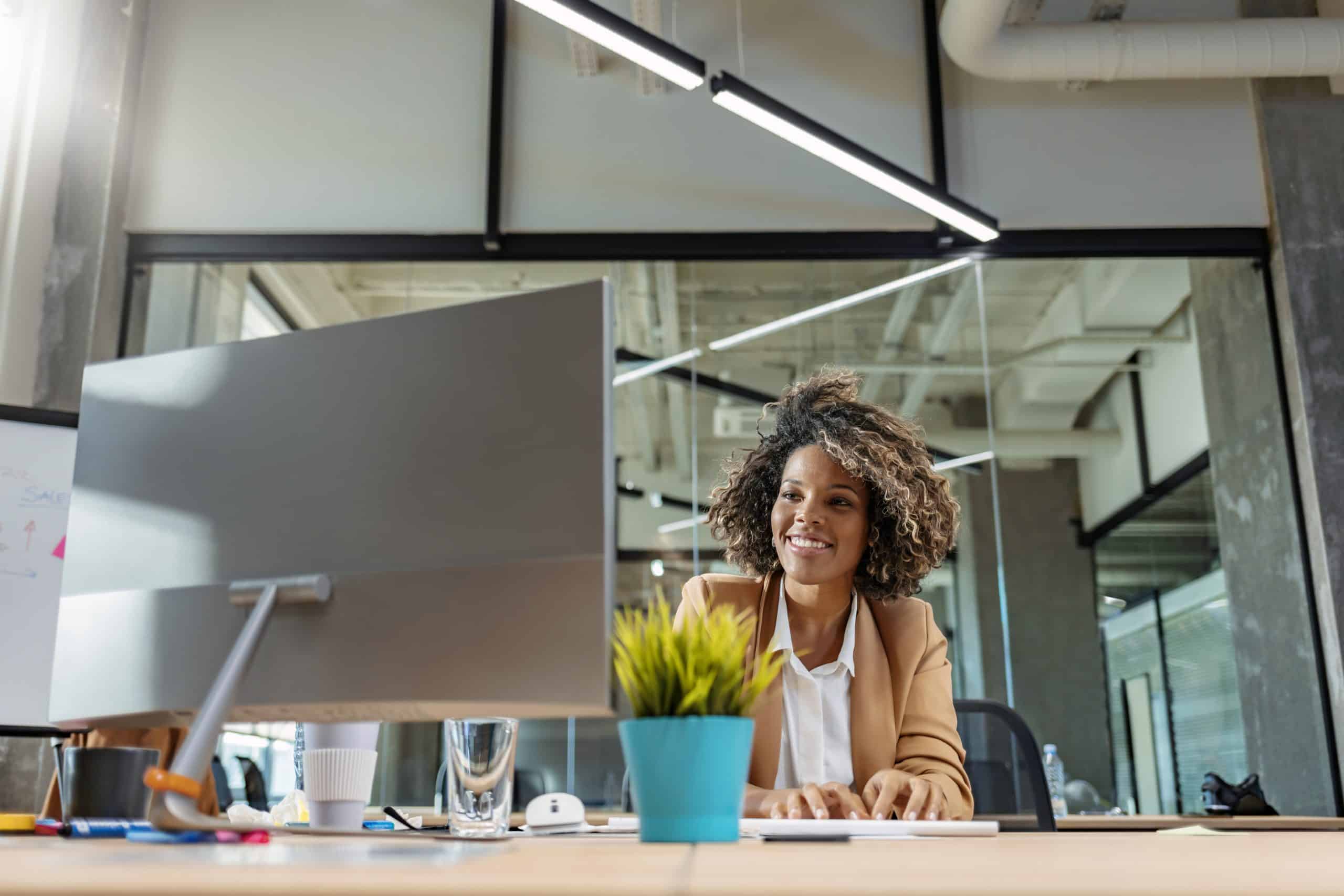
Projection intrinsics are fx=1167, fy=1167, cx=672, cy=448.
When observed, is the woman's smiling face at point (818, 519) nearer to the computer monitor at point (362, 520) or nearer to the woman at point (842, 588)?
the woman at point (842, 588)

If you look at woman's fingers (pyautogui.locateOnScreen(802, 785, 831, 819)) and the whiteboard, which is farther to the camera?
the whiteboard

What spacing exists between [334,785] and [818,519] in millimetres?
945

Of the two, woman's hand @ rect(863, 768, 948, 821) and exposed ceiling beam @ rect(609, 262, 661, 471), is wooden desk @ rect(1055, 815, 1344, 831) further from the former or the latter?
exposed ceiling beam @ rect(609, 262, 661, 471)

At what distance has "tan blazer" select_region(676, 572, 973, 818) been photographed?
1772mm

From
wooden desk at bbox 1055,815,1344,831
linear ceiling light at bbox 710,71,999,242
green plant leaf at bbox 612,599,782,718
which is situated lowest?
wooden desk at bbox 1055,815,1344,831

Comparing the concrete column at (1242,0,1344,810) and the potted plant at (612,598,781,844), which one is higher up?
the concrete column at (1242,0,1344,810)

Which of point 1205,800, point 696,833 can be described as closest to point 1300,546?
point 1205,800

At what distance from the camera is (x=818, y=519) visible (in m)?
1.98

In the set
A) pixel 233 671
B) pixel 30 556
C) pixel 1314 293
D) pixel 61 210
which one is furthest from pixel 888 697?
pixel 61 210

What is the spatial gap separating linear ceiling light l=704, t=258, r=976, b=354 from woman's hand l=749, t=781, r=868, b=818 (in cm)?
309

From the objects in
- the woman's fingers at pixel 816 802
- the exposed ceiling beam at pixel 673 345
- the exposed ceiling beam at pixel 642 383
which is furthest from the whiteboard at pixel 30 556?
the exposed ceiling beam at pixel 673 345

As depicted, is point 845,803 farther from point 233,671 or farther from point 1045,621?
point 1045,621

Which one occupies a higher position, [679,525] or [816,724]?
[679,525]

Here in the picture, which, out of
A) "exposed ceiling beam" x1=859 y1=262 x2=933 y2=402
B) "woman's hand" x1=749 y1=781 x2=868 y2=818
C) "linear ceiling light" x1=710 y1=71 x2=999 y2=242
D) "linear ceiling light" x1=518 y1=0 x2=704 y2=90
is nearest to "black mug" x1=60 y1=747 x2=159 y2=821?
"woman's hand" x1=749 y1=781 x2=868 y2=818
